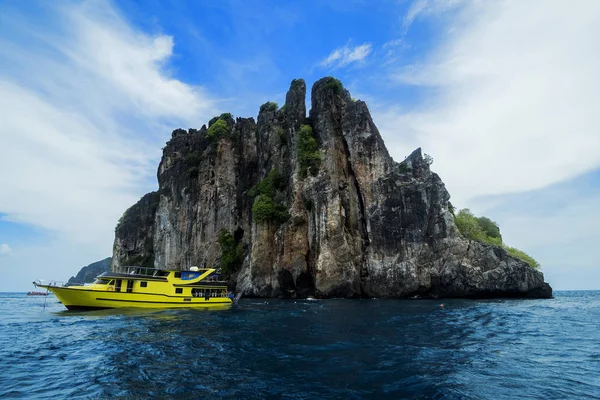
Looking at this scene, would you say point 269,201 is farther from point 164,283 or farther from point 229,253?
point 164,283

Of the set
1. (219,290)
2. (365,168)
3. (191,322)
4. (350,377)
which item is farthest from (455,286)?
(350,377)

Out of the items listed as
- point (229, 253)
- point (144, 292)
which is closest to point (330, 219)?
point (229, 253)

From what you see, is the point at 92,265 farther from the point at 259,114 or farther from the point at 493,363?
the point at 493,363

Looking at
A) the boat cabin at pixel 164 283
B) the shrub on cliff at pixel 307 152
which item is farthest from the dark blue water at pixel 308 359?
the shrub on cliff at pixel 307 152

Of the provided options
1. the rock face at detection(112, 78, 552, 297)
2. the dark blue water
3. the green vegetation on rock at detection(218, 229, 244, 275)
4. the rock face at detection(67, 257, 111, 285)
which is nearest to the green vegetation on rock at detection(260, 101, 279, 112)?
the rock face at detection(112, 78, 552, 297)

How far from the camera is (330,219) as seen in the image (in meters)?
47.4

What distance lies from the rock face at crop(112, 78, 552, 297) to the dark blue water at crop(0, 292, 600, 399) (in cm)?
2133

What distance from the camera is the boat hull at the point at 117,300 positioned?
103 feet

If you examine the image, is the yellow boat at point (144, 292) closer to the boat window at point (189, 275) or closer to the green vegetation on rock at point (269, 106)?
the boat window at point (189, 275)

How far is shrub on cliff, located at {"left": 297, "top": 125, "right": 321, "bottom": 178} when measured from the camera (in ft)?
170

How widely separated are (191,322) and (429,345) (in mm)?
16465

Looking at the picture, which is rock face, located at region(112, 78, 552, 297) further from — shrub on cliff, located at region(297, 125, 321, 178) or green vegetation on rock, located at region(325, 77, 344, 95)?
shrub on cliff, located at region(297, 125, 321, 178)

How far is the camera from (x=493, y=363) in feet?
43.2

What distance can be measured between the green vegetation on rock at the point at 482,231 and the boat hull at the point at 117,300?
3810cm
